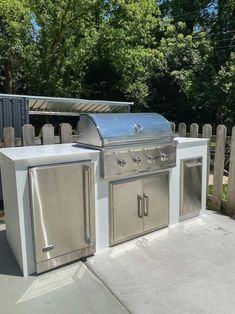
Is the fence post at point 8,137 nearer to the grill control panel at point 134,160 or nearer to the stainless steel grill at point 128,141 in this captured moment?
the stainless steel grill at point 128,141

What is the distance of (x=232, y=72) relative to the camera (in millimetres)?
9242

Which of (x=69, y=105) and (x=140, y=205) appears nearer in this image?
(x=140, y=205)

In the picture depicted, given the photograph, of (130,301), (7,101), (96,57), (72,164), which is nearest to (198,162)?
(72,164)

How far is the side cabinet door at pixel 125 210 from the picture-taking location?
282 centimetres

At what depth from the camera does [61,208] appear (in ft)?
8.06

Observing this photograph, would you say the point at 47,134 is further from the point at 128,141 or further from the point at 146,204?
the point at 146,204

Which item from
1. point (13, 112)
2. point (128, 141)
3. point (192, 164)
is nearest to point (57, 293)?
point (128, 141)

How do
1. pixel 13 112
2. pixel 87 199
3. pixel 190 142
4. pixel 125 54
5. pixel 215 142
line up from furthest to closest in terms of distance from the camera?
1. pixel 125 54
2. pixel 13 112
3. pixel 215 142
4. pixel 190 142
5. pixel 87 199

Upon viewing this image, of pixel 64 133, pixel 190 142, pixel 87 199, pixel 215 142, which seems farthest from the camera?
pixel 215 142

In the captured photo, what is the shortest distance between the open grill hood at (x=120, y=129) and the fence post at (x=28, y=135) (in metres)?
0.85

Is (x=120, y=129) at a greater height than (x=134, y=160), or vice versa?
(x=120, y=129)

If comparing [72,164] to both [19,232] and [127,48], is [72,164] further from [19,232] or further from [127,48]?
[127,48]

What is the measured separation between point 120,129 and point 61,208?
3.14 ft

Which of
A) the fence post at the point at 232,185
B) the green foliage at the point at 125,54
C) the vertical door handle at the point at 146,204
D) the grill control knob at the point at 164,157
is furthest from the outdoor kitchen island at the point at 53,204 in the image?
the green foliage at the point at 125,54
